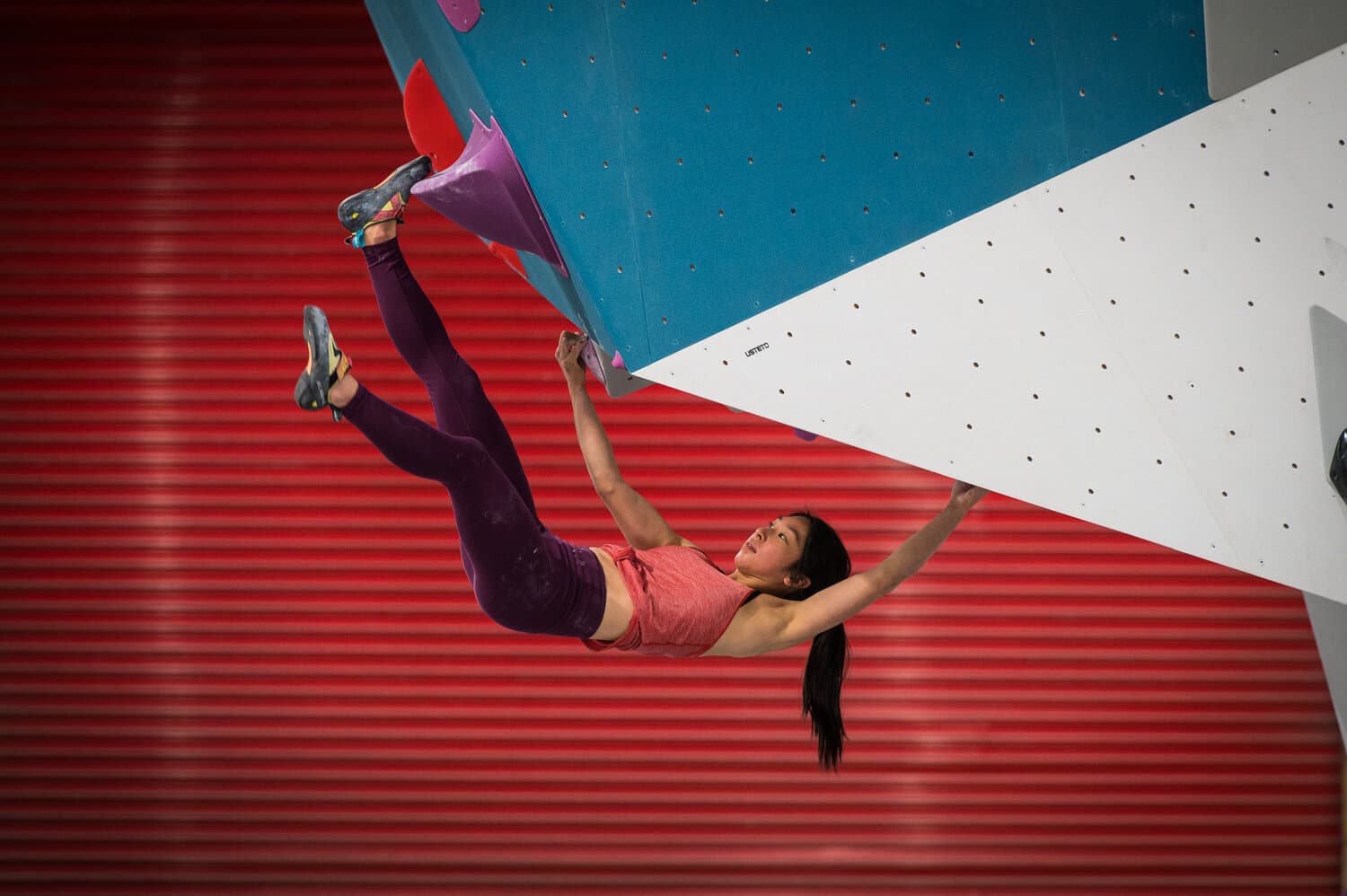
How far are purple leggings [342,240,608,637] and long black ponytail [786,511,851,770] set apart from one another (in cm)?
55

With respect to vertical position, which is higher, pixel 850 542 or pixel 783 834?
pixel 850 542

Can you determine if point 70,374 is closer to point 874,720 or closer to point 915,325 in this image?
point 874,720

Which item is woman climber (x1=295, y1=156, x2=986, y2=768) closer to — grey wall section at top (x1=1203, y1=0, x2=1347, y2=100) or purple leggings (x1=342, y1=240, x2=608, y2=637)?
purple leggings (x1=342, y1=240, x2=608, y2=637)

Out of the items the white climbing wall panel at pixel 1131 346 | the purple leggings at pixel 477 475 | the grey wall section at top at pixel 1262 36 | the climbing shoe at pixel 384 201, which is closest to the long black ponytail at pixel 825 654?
the purple leggings at pixel 477 475

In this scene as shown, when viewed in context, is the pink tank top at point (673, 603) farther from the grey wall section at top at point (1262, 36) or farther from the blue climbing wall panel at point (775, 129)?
the grey wall section at top at point (1262, 36)

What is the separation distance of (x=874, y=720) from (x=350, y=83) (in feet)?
9.76

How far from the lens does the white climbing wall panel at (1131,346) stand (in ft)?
5.11

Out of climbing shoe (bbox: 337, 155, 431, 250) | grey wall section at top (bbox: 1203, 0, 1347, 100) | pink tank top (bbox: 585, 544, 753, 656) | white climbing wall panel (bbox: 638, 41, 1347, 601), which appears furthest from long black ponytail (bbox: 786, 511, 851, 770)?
grey wall section at top (bbox: 1203, 0, 1347, 100)

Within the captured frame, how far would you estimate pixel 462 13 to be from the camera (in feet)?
5.04

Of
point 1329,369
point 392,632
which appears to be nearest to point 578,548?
point 1329,369

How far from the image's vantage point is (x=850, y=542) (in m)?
4.16

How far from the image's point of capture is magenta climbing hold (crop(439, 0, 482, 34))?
1.53 meters

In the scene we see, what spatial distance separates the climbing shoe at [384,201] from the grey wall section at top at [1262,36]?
4.11 feet

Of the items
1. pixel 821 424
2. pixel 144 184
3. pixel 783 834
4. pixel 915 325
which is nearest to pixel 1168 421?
pixel 915 325
